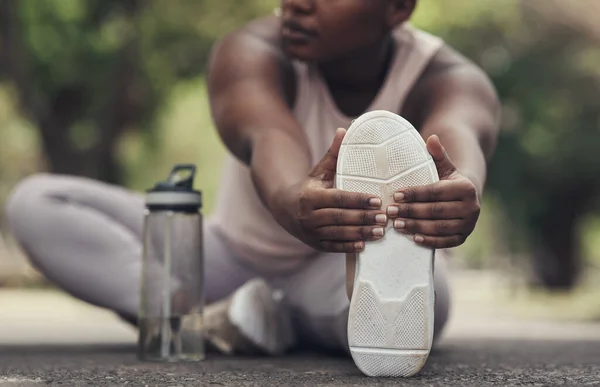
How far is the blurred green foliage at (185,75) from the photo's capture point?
10688 millimetres

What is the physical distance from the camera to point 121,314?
3.17 metres

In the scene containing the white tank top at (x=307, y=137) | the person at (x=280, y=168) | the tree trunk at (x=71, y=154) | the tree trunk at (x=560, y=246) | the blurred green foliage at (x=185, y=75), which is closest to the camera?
the person at (x=280, y=168)

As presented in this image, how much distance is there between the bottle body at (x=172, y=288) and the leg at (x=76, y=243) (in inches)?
13.0

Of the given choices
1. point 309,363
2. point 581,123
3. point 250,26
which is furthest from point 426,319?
point 581,123

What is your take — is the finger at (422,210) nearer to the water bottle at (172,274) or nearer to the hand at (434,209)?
the hand at (434,209)

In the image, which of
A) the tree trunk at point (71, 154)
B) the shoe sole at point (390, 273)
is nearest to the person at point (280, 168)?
the shoe sole at point (390, 273)

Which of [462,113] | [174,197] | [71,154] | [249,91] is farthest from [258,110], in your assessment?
[71,154]

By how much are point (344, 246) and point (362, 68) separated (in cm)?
101

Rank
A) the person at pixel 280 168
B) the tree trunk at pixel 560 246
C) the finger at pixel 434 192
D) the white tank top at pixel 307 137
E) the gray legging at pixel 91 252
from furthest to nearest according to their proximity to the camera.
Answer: the tree trunk at pixel 560 246, the gray legging at pixel 91 252, the white tank top at pixel 307 137, the person at pixel 280 168, the finger at pixel 434 192

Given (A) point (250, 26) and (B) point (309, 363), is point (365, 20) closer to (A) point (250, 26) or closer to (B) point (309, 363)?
(A) point (250, 26)

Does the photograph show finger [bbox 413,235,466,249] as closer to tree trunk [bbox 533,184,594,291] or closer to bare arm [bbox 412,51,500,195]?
bare arm [bbox 412,51,500,195]

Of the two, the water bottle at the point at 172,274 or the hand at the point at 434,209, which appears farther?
the water bottle at the point at 172,274

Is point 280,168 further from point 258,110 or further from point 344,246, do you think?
point 344,246

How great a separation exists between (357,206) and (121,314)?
1.35m
